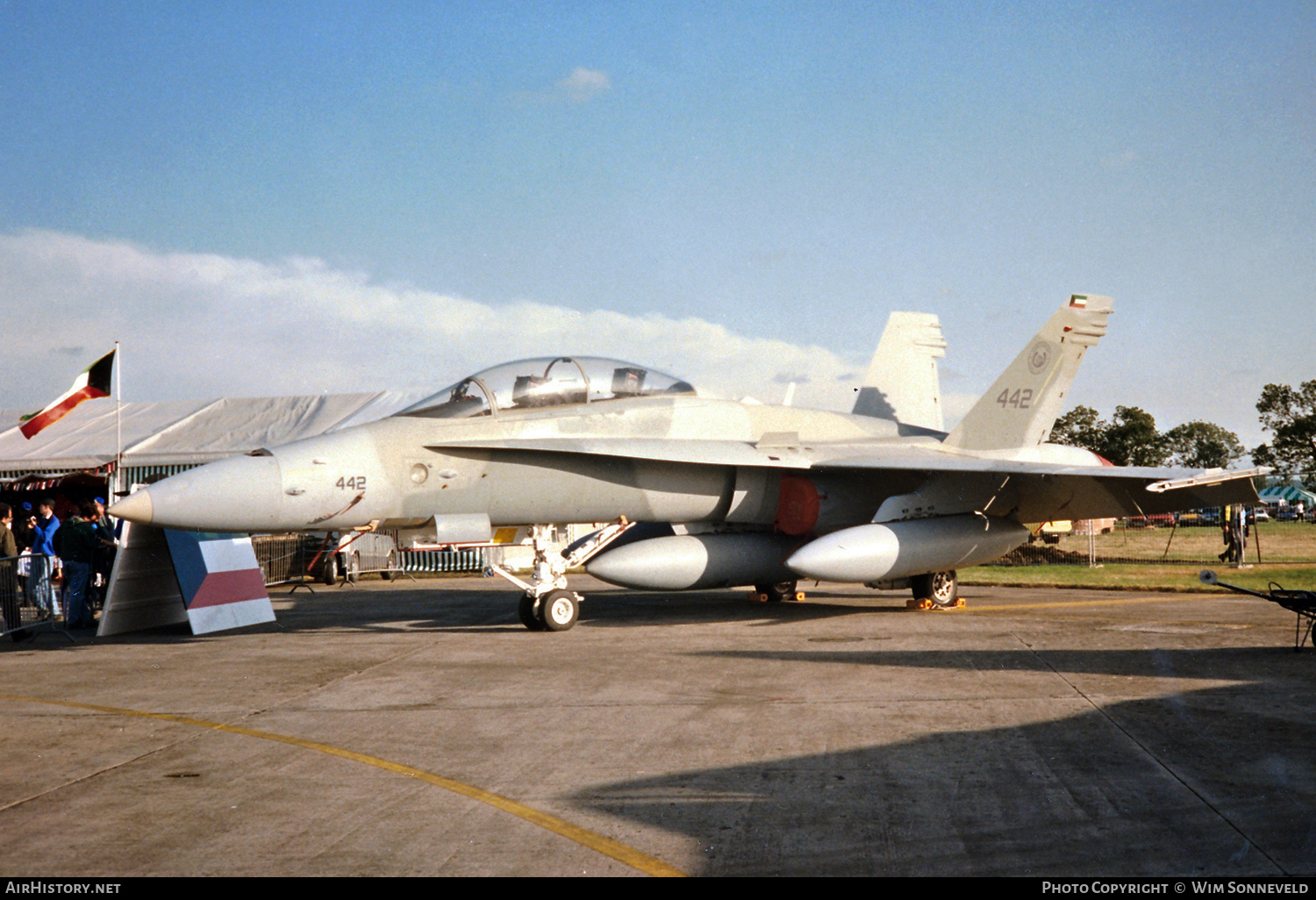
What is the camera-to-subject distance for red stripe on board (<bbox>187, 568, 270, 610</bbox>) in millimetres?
12203

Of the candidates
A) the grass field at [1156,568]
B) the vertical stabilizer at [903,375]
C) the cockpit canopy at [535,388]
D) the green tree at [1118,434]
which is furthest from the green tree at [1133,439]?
the cockpit canopy at [535,388]

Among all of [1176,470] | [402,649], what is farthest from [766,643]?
[1176,470]

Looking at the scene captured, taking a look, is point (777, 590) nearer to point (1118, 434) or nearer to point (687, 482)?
point (687, 482)

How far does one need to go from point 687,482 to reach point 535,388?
217cm

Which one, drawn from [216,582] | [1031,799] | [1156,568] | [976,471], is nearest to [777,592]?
[976,471]

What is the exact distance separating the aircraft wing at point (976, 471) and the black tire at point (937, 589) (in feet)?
3.88

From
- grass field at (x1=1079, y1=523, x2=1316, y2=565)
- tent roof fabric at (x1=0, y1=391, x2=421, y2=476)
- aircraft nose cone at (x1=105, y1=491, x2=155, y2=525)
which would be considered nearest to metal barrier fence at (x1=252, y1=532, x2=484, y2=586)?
tent roof fabric at (x1=0, y1=391, x2=421, y2=476)

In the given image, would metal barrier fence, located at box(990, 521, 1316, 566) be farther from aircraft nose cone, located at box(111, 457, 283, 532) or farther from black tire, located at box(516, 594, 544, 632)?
aircraft nose cone, located at box(111, 457, 283, 532)

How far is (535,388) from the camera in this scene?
1113 centimetres

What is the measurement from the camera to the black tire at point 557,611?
37.2 feet

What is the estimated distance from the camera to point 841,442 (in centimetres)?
1329

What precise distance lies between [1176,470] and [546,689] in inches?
334

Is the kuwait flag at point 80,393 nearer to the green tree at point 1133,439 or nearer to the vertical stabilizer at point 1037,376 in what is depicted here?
the vertical stabilizer at point 1037,376
